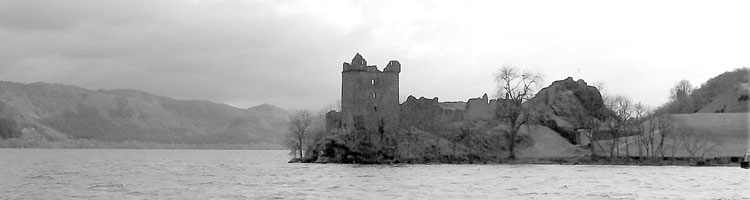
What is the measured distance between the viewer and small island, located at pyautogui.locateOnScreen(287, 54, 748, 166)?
11275cm

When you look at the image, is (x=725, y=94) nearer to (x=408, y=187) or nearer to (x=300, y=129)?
(x=300, y=129)

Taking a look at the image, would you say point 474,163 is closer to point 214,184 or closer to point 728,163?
point 728,163

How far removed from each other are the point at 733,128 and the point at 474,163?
29.8 m

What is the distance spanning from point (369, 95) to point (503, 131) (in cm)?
1607

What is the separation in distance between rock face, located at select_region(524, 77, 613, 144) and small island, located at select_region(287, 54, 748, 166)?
15cm

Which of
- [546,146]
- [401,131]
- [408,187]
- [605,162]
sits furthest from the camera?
[546,146]

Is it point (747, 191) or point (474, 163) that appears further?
point (474, 163)

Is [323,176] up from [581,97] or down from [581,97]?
down

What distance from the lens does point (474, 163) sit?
369ft

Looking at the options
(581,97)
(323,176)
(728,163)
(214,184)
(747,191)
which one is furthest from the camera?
(581,97)

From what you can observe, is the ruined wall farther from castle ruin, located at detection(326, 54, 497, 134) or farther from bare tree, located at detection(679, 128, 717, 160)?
bare tree, located at detection(679, 128, 717, 160)

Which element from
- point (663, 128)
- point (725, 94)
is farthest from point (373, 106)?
point (725, 94)

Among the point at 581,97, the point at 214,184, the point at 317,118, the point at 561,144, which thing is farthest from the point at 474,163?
the point at 214,184

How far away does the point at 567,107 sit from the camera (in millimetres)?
126688
